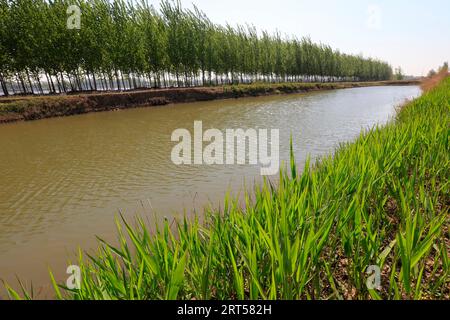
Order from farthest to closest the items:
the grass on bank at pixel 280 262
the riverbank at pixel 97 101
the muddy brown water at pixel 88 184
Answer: the riverbank at pixel 97 101 < the muddy brown water at pixel 88 184 < the grass on bank at pixel 280 262

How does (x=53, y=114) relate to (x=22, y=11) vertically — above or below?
below

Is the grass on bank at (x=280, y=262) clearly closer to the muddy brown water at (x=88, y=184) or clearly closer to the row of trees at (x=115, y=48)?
the muddy brown water at (x=88, y=184)

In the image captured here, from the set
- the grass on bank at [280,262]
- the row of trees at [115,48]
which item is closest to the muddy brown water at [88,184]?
the grass on bank at [280,262]

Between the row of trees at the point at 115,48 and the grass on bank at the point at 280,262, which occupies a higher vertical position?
the row of trees at the point at 115,48

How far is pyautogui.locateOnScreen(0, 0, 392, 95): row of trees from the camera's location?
2578cm

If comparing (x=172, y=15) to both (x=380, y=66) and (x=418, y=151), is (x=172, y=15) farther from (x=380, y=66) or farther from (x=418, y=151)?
(x=380, y=66)

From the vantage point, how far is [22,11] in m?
25.7

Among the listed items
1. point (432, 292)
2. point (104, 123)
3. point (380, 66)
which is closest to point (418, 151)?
point (432, 292)

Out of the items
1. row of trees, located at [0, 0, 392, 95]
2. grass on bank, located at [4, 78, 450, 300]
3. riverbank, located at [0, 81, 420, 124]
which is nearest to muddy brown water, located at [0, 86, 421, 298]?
grass on bank, located at [4, 78, 450, 300]

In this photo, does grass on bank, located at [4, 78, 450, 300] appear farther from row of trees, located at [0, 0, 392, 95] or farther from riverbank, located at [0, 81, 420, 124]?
row of trees, located at [0, 0, 392, 95]

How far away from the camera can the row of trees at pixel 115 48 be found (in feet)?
84.6

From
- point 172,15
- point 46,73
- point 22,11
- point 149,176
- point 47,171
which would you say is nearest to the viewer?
point 149,176

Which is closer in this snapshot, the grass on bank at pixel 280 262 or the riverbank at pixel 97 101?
the grass on bank at pixel 280 262
